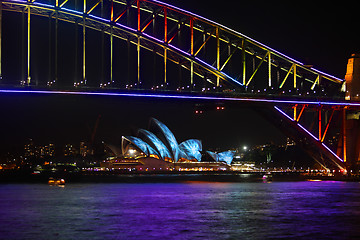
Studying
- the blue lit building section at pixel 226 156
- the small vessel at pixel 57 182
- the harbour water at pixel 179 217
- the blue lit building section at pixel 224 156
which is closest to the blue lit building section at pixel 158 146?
the blue lit building section at pixel 224 156

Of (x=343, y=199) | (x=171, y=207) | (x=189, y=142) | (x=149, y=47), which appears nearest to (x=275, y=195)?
(x=343, y=199)

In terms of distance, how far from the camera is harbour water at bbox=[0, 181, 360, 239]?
92.5 feet

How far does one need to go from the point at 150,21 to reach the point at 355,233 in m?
44.1

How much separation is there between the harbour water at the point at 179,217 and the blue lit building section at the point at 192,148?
85134 millimetres

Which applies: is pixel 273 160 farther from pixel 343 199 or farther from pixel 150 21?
pixel 343 199

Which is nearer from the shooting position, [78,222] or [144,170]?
[78,222]

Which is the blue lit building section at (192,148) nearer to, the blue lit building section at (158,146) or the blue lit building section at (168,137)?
the blue lit building section at (158,146)

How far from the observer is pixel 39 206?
40.9 metres

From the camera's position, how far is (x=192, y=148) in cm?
13638

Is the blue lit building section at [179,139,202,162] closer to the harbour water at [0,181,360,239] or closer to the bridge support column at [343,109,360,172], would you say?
the bridge support column at [343,109,360,172]

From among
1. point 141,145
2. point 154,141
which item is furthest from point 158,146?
point 141,145

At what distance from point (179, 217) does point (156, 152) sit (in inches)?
3546

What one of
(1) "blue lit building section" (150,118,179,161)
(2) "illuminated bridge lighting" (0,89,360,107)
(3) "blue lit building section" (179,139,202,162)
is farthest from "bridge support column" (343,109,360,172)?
(3) "blue lit building section" (179,139,202,162)

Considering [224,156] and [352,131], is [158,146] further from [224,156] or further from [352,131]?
[352,131]
